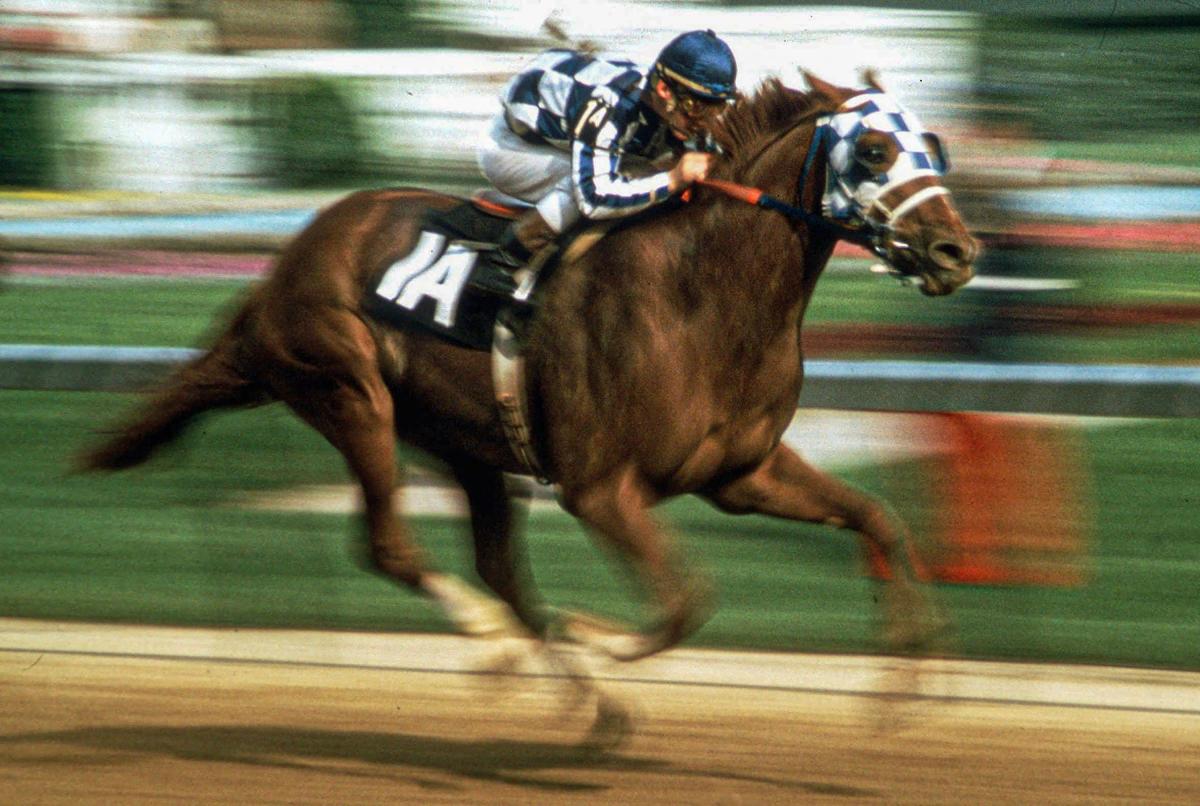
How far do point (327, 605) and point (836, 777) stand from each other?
79.9 inches

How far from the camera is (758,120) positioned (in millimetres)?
4133

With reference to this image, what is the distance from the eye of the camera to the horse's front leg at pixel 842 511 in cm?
407

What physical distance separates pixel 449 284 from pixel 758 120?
2.76 feet

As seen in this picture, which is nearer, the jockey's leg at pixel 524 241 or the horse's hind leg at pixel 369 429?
the jockey's leg at pixel 524 241

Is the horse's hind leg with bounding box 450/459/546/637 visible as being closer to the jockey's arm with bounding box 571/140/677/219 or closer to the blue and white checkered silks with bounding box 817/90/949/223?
the jockey's arm with bounding box 571/140/677/219

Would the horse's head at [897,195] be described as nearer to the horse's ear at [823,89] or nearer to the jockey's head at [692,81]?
the horse's ear at [823,89]

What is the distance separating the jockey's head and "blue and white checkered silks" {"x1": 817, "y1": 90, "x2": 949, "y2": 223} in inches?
10.2

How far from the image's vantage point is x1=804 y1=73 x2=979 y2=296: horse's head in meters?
3.80

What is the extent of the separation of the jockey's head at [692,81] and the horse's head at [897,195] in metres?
0.29

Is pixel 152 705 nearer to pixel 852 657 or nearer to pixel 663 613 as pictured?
pixel 663 613

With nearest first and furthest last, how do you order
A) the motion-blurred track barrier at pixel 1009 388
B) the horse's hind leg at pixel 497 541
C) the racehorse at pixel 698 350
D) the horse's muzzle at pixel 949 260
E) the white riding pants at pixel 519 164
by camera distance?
the horse's muzzle at pixel 949 260 → the racehorse at pixel 698 350 → the white riding pants at pixel 519 164 → the horse's hind leg at pixel 497 541 → the motion-blurred track barrier at pixel 1009 388

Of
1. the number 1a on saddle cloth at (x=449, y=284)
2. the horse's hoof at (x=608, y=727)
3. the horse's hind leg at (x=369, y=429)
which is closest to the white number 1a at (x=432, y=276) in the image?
the number 1a on saddle cloth at (x=449, y=284)

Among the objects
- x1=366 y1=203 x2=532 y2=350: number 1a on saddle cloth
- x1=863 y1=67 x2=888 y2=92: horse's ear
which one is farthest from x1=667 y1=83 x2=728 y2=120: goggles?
x1=366 y1=203 x2=532 y2=350: number 1a on saddle cloth

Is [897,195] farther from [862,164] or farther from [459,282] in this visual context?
[459,282]
